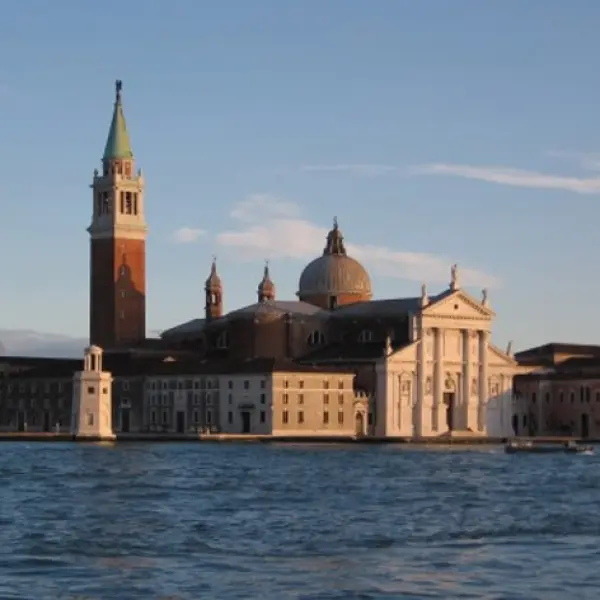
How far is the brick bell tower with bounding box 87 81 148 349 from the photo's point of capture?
4026 inches

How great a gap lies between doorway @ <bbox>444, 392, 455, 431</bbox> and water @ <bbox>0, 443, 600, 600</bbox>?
41161 mm

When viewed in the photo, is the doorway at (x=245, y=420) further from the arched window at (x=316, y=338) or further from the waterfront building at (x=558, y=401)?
the waterfront building at (x=558, y=401)

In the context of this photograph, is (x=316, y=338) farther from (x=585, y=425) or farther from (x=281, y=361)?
(x=585, y=425)

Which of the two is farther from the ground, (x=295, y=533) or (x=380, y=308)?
(x=380, y=308)

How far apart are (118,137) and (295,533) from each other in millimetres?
74192

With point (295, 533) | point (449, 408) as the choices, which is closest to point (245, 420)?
point (449, 408)

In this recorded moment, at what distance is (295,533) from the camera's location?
3200 centimetres

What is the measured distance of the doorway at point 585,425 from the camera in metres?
100

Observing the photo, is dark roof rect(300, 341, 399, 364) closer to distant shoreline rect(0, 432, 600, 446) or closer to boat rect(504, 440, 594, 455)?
distant shoreline rect(0, 432, 600, 446)

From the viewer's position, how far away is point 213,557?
2800cm

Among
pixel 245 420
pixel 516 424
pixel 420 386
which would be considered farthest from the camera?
pixel 516 424

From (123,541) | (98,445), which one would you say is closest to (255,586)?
(123,541)

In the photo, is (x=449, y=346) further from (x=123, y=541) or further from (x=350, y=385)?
(x=123, y=541)

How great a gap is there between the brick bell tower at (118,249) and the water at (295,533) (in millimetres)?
45494
